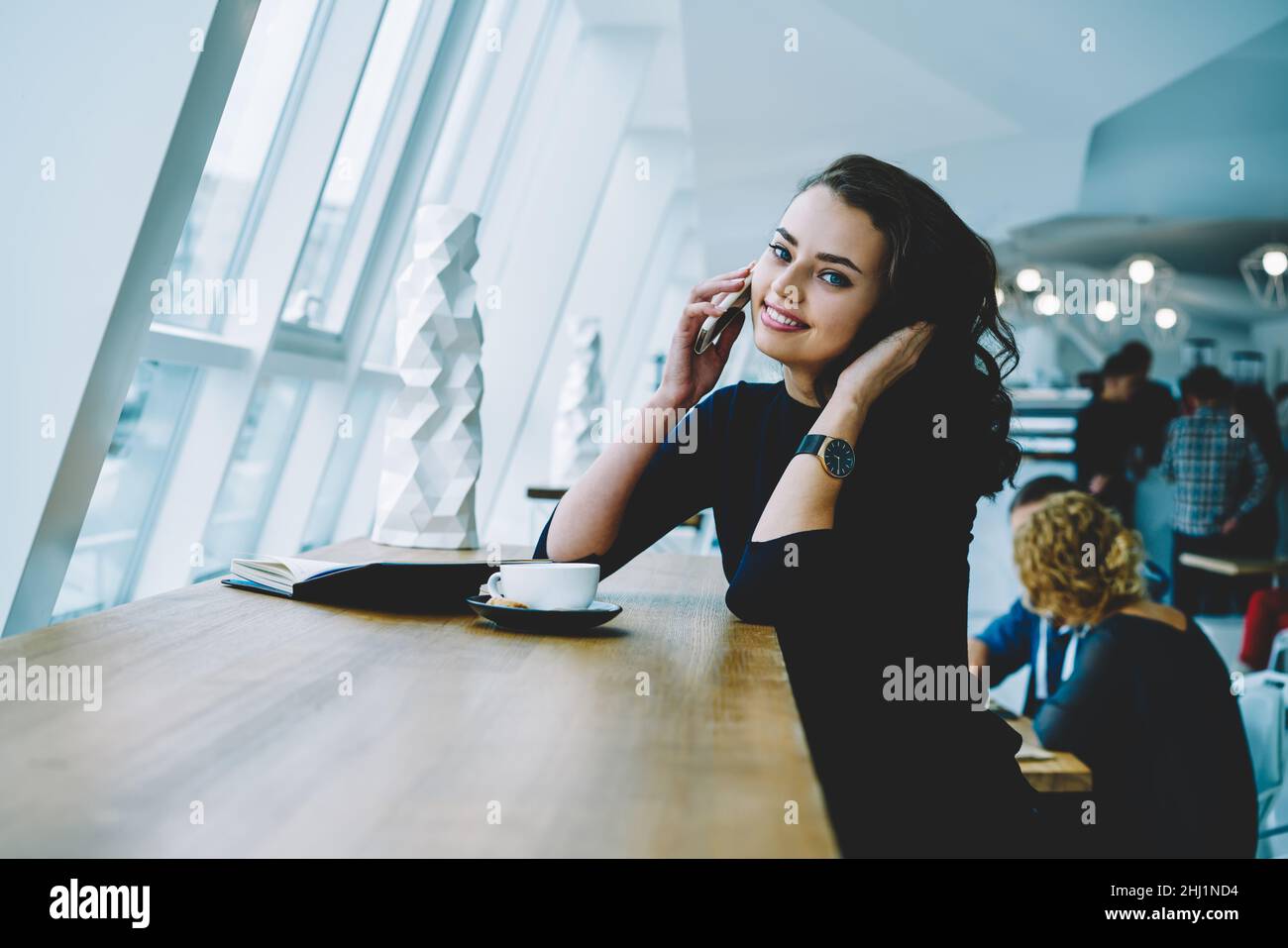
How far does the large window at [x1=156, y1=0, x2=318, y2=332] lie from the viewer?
2.77 meters

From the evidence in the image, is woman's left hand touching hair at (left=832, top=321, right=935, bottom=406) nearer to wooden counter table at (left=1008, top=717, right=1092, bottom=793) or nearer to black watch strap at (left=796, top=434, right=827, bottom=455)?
black watch strap at (left=796, top=434, right=827, bottom=455)

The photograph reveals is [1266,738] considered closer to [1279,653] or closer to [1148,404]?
[1279,653]

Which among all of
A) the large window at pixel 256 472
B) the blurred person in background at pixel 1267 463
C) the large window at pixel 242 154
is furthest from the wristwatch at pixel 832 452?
the blurred person in background at pixel 1267 463

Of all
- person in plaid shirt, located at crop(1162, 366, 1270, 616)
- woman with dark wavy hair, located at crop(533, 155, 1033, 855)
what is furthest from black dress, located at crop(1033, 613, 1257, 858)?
person in plaid shirt, located at crop(1162, 366, 1270, 616)

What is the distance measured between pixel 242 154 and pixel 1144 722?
2553 mm

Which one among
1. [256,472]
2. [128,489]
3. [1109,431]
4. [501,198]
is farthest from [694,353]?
[1109,431]

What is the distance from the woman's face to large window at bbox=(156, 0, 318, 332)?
1.81 meters

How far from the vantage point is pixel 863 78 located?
16.5 ft

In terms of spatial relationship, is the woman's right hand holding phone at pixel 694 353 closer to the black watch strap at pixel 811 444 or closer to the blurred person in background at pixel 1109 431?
the black watch strap at pixel 811 444

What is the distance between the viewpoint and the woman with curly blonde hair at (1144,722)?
1750 millimetres

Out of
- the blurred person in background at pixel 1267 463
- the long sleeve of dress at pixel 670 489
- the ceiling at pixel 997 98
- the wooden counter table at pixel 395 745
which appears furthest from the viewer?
the blurred person in background at pixel 1267 463

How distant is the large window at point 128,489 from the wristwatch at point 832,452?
6.46 ft
